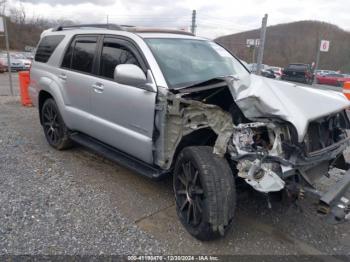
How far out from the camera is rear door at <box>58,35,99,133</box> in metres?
4.25

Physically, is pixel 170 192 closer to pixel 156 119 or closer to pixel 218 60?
pixel 156 119

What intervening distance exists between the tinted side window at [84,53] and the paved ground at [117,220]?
1.41 m

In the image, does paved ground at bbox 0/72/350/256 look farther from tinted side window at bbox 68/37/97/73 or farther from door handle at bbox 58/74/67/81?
tinted side window at bbox 68/37/97/73

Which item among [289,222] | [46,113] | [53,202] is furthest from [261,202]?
[46,113]

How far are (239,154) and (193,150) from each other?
480 mm

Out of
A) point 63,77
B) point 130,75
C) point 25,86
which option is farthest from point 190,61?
point 25,86

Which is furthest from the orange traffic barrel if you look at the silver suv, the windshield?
the windshield

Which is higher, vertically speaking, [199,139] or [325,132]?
[325,132]

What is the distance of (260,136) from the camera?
2.77 m

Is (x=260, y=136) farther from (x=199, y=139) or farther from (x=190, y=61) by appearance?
(x=190, y=61)

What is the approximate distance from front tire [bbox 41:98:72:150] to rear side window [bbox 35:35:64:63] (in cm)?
72

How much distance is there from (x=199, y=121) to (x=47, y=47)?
3.47 m

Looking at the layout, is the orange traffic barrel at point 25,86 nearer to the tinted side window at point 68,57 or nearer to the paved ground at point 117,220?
the tinted side window at point 68,57

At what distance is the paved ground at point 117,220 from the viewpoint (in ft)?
9.48
